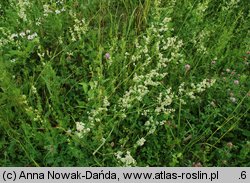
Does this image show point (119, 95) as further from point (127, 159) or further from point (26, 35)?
point (26, 35)

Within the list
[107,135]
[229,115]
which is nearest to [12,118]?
[107,135]

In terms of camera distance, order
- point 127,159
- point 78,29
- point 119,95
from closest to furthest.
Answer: point 127,159, point 119,95, point 78,29

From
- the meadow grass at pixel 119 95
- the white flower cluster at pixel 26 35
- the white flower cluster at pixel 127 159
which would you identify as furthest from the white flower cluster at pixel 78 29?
the white flower cluster at pixel 127 159

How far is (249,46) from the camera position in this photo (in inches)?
122

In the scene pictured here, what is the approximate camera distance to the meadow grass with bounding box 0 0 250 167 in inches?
94.5

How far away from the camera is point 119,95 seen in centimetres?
272

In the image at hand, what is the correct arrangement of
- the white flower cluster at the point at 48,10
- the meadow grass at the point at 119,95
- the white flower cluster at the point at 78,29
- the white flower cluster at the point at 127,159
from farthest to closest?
the white flower cluster at the point at 48,10 < the white flower cluster at the point at 78,29 < the meadow grass at the point at 119,95 < the white flower cluster at the point at 127,159

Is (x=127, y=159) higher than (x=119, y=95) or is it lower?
lower

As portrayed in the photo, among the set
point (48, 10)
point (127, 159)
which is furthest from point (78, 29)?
point (127, 159)

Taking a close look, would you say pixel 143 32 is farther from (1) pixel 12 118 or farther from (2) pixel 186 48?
(1) pixel 12 118

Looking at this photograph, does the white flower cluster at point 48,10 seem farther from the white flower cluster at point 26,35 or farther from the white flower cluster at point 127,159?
the white flower cluster at point 127,159

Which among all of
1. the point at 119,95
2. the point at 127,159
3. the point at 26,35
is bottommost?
the point at 127,159

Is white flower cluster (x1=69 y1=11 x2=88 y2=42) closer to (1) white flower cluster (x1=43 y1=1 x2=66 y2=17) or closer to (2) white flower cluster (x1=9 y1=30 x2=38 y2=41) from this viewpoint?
(1) white flower cluster (x1=43 y1=1 x2=66 y2=17)

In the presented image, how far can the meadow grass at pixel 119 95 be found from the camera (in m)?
2.40
